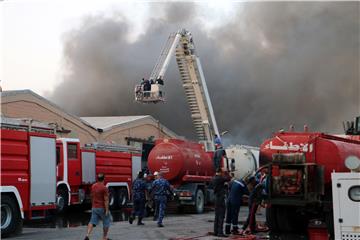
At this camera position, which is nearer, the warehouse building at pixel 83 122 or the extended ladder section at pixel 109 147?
the extended ladder section at pixel 109 147

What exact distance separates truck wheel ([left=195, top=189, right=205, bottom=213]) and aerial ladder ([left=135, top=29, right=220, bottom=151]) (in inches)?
249

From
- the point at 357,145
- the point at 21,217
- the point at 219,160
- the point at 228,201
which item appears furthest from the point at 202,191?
the point at 357,145

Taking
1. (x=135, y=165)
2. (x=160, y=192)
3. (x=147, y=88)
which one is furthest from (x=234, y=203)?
(x=147, y=88)

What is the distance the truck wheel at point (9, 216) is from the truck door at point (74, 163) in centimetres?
624

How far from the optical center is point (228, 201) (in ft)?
40.6

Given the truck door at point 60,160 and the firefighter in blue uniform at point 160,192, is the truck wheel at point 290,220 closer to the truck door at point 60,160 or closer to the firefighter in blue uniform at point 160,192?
the firefighter in blue uniform at point 160,192

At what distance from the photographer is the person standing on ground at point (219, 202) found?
11.4 meters

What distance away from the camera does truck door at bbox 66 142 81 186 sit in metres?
17.9

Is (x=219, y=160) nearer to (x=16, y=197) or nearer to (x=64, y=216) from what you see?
(x=64, y=216)

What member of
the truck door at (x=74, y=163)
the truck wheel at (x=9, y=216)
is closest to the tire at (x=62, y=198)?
the truck door at (x=74, y=163)

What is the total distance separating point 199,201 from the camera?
18.9 metres

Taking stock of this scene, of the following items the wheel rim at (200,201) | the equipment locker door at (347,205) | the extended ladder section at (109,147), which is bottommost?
the wheel rim at (200,201)

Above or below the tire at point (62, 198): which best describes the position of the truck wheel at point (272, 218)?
above

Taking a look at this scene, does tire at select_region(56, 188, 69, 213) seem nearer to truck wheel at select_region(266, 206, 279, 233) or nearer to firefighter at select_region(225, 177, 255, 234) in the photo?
firefighter at select_region(225, 177, 255, 234)
